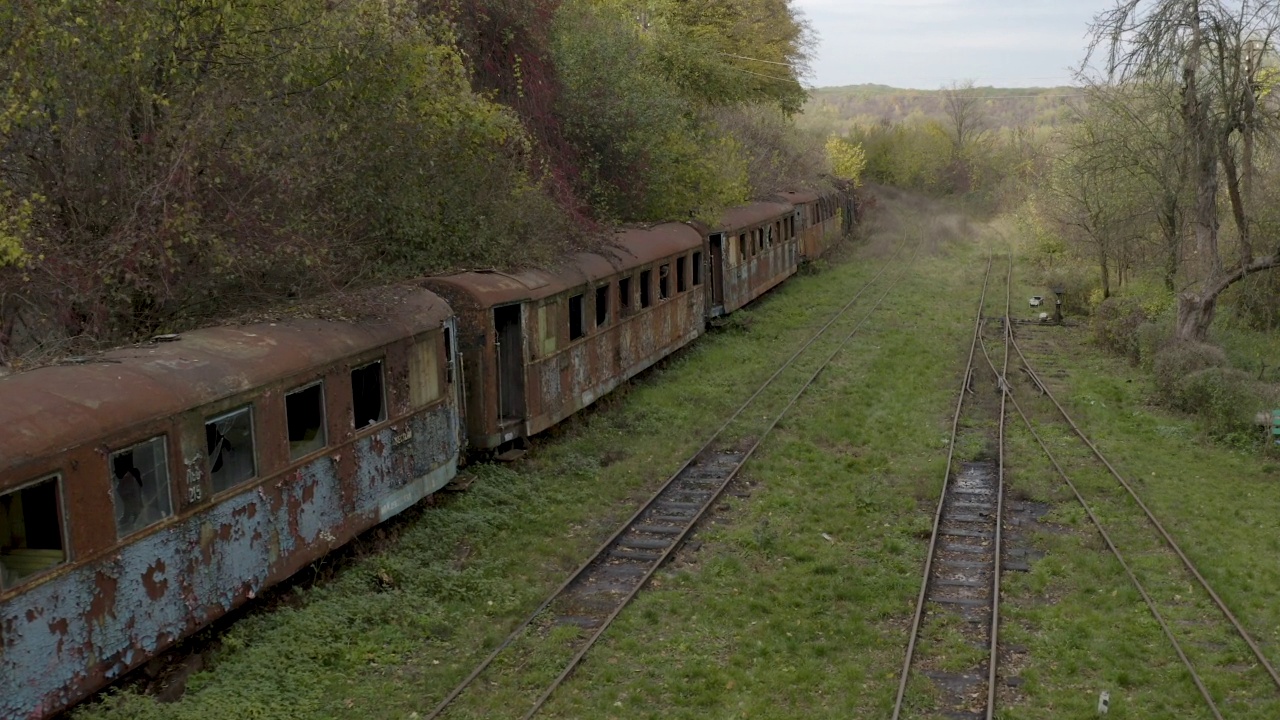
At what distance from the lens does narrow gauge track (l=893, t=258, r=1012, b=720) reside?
890cm

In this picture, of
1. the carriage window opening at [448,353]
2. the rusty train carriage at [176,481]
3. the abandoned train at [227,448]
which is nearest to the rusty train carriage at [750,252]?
the abandoned train at [227,448]

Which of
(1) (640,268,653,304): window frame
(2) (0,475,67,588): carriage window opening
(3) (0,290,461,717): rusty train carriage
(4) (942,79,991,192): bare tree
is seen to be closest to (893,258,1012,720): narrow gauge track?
(3) (0,290,461,717): rusty train carriage

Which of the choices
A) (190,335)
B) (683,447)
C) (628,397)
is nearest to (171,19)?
(190,335)

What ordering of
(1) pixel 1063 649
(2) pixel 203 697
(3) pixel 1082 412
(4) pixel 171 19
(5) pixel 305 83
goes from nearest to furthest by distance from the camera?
(2) pixel 203 697 < (1) pixel 1063 649 < (4) pixel 171 19 < (5) pixel 305 83 < (3) pixel 1082 412

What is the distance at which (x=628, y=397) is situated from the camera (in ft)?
64.1

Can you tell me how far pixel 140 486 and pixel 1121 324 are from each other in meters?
21.5

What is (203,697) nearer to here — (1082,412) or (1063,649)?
(1063,649)

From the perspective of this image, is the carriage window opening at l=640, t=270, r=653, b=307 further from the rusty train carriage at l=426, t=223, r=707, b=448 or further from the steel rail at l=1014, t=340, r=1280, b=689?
the steel rail at l=1014, t=340, r=1280, b=689

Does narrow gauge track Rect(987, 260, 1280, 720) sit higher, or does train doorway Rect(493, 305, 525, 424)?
train doorway Rect(493, 305, 525, 424)

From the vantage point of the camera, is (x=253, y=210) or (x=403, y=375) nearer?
(x=403, y=375)

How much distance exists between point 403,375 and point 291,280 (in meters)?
2.67

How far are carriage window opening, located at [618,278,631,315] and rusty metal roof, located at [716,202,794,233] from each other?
24.6 feet

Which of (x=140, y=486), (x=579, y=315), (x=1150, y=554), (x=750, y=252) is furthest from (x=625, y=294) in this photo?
(x=140, y=486)

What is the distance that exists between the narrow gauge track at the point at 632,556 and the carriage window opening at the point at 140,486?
256 cm
